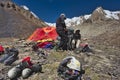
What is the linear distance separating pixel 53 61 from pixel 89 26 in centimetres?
5649

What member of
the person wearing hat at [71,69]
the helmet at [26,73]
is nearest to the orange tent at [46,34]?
the helmet at [26,73]

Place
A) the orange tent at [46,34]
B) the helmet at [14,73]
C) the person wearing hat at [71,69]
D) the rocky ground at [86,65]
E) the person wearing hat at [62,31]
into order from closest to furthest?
the person wearing hat at [71,69] → the helmet at [14,73] → the rocky ground at [86,65] → the person wearing hat at [62,31] → the orange tent at [46,34]

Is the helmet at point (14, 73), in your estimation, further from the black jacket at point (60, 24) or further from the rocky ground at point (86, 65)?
the black jacket at point (60, 24)

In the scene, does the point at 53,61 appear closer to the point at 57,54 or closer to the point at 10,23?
the point at 57,54

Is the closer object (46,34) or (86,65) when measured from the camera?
(86,65)

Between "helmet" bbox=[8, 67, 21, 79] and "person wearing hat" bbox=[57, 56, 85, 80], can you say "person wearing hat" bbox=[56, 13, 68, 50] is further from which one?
"person wearing hat" bbox=[57, 56, 85, 80]

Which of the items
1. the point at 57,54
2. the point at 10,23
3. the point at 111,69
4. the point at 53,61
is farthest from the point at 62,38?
the point at 10,23

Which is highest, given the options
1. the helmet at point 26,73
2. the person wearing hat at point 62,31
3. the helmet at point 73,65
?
→ the person wearing hat at point 62,31

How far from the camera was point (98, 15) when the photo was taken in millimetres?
107375

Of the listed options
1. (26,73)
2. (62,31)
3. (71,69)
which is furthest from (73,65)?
(62,31)

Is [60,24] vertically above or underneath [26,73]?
above

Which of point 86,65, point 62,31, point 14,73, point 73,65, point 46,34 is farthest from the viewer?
point 46,34

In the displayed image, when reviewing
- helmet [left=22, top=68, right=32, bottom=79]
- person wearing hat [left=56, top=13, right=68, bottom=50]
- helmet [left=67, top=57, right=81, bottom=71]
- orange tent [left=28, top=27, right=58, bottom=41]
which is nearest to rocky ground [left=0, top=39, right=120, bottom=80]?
helmet [left=22, top=68, right=32, bottom=79]

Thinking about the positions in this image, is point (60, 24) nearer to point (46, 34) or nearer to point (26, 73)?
point (26, 73)
